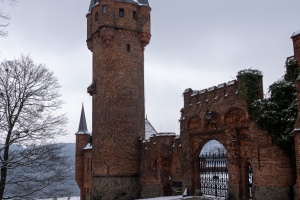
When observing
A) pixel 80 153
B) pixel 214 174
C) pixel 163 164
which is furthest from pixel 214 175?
pixel 80 153

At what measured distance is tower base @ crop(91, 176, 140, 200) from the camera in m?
24.4

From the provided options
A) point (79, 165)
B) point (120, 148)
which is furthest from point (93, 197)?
point (79, 165)

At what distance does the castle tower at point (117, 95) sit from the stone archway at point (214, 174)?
20.6ft

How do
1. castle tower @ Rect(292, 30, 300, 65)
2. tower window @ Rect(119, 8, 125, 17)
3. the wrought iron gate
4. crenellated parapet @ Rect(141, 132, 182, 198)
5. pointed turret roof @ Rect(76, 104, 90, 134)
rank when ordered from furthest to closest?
pointed turret roof @ Rect(76, 104, 90, 134) → tower window @ Rect(119, 8, 125, 17) → crenellated parapet @ Rect(141, 132, 182, 198) → the wrought iron gate → castle tower @ Rect(292, 30, 300, 65)

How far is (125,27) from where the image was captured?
26.2 metres

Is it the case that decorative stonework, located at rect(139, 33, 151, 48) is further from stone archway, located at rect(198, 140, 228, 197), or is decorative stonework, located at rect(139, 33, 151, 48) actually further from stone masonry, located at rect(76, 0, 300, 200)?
stone archway, located at rect(198, 140, 228, 197)

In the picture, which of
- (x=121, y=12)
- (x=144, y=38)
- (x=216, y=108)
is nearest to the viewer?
(x=216, y=108)

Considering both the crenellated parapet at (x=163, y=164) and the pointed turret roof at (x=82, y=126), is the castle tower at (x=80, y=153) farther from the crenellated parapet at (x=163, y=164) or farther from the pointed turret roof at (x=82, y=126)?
the crenellated parapet at (x=163, y=164)

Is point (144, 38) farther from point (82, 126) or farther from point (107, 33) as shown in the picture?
point (82, 126)

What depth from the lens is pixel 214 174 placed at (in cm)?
1911

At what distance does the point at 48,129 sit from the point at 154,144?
11040 mm

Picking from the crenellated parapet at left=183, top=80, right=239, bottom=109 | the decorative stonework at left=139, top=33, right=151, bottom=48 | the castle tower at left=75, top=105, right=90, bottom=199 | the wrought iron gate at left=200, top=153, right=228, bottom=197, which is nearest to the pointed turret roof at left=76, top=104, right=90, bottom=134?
the castle tower at left=75, top=105, right=90, bottom=199

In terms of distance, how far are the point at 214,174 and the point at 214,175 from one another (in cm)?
11

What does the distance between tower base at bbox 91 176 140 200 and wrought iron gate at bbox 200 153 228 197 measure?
20.2 feet
